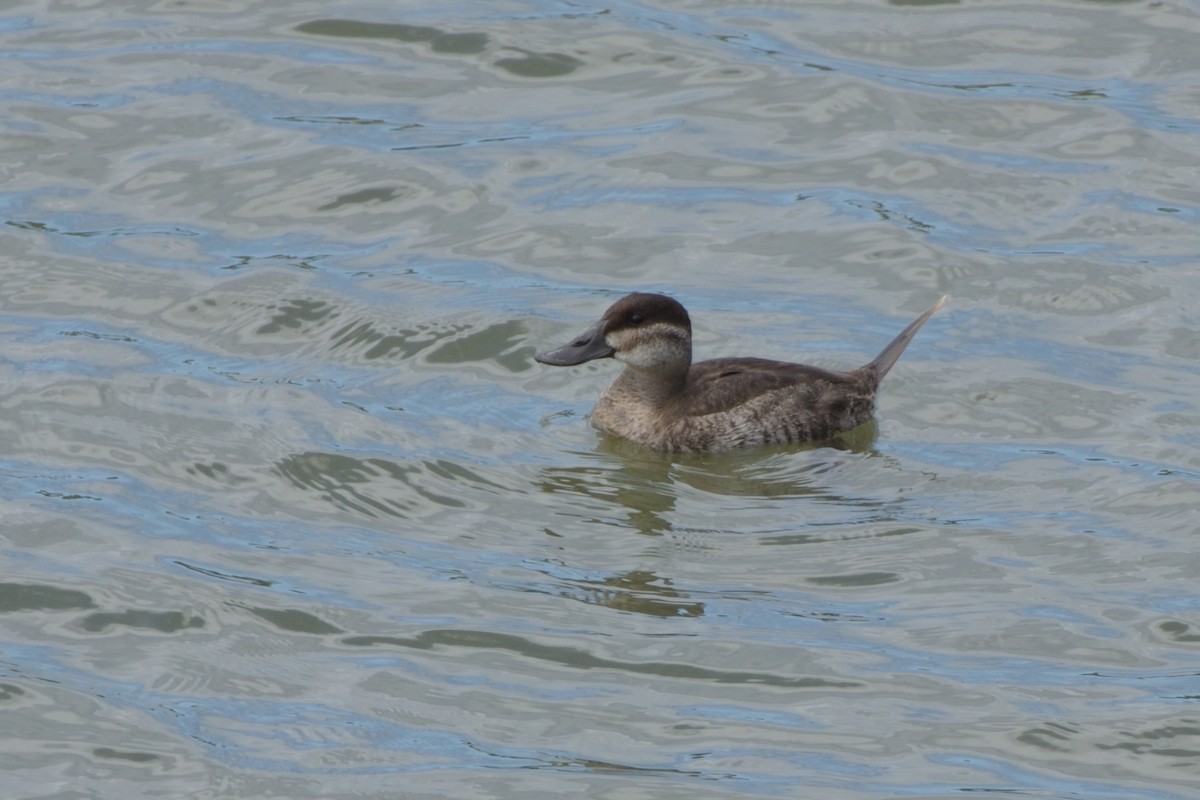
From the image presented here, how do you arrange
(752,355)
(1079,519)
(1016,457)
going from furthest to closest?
1. (752,355)
2. (1016,457)
3. (1079,519)

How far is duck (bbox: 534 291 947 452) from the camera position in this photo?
11.5m

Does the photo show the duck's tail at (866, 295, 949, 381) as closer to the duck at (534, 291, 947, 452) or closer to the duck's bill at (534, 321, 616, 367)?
the duck at (534, 291, 947, 452)

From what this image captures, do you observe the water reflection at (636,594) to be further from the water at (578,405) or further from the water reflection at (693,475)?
the water reflection at (693,475)

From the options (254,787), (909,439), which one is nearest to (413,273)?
(909,439)

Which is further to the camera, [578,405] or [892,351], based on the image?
[578,405]

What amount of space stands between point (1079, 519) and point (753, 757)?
2898 millimetres

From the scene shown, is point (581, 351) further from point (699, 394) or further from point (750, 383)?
point (750, 383)

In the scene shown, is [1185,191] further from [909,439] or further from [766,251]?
[909,439]

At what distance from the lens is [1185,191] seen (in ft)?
47.0

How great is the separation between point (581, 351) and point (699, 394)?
0.71 metres

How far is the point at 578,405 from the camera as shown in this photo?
12.2 m

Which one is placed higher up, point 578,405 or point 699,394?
point 699,394

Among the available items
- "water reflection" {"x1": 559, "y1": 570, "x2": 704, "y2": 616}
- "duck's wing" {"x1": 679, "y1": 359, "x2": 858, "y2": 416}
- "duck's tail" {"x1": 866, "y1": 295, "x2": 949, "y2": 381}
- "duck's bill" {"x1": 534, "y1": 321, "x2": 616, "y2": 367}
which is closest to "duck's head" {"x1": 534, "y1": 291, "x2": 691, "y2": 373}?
"duck's bill" {"x1": 534, "y1": 321, "x2": 616, "y2": 367}

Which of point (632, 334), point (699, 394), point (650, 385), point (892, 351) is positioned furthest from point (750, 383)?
point (892, 351)
